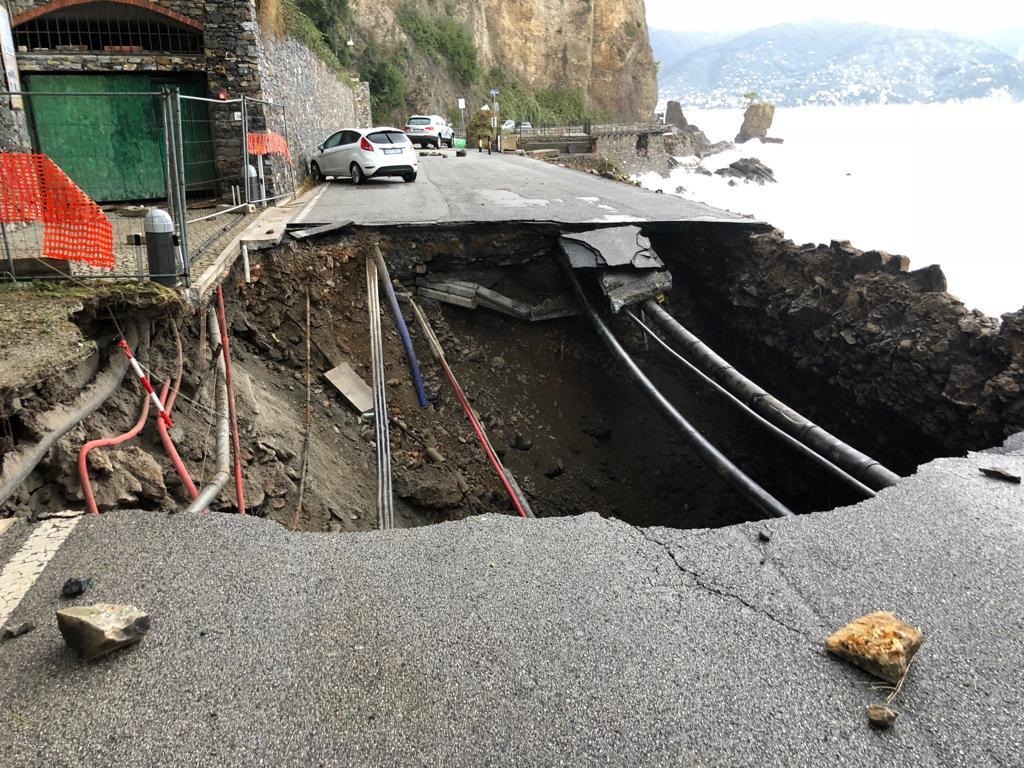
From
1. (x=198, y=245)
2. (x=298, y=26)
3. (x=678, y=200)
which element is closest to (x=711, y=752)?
→ (x=198, y=245)

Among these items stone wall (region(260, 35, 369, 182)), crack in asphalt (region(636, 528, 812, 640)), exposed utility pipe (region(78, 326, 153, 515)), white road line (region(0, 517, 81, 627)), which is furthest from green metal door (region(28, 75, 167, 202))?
crack in asphalt (region(636, 528, 812, 640))

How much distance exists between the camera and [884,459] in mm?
7883

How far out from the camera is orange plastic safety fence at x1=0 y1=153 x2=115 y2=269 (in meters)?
6.08

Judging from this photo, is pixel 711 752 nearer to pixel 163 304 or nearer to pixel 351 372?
pixel 163 304

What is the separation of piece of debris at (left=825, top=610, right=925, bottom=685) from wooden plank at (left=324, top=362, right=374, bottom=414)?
616 centimetres

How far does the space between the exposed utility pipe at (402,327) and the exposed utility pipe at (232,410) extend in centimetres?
232

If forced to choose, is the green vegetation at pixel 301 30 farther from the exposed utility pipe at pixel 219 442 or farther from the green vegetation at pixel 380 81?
the green vegetation at pixel 380 81

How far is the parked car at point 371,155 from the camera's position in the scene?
1727 cm

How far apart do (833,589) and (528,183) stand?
1408 centimetres

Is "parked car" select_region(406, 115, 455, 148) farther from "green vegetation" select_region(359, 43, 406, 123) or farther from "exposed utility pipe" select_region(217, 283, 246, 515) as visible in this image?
"exposed utility pipe" select_region(217, 283, 246, 515)

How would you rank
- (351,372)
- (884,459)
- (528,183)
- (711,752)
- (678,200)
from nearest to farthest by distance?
(711,752) < (884,459) < (351,372) < (678,200) < (528,183)

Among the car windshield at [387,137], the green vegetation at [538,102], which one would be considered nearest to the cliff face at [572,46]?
the green vegetation at [538,102]

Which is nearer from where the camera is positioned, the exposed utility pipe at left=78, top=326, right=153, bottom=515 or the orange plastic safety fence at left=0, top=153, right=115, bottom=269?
the exposed utility pipe at left=78, top=326, right=153, bottom=515

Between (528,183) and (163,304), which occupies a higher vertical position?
(528,183)
